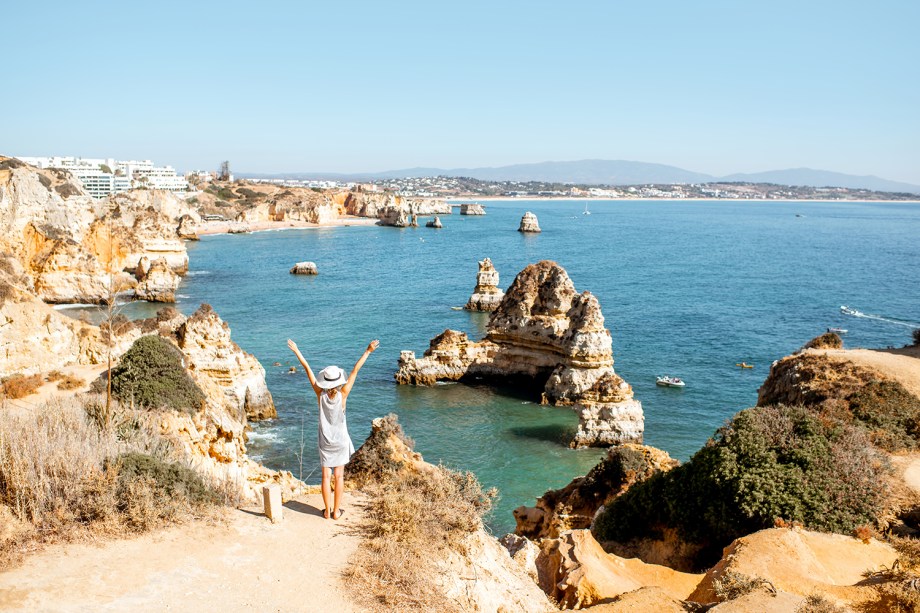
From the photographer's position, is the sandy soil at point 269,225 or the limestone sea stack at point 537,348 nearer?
the limestone sea stack at point 537,348

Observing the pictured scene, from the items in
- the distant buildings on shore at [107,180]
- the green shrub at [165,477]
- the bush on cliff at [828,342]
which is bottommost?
the bush on cliff at [828,342]

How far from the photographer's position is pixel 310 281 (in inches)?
3115

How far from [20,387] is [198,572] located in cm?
1586

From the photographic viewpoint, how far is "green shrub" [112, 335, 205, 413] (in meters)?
15.9

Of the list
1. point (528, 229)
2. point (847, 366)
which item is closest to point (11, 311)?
point (847, 366)

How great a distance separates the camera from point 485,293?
201 ft

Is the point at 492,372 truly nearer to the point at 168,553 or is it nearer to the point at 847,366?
the point at 847,366

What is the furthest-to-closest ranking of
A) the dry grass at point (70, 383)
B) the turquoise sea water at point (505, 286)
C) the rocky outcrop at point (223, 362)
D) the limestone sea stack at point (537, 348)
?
the limestone sea stack at point (537, 348)
the turquoise sea water at point (505, 286)
the rocky outcrop at point (223, 362)
the dry grass at point (70, 383)

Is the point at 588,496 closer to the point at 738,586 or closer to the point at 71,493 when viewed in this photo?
the point at 738,586

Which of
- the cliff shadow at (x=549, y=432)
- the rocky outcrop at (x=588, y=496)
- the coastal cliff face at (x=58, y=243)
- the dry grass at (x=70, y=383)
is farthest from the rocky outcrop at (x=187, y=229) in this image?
the rocky outcrop at (x=588, y=496)

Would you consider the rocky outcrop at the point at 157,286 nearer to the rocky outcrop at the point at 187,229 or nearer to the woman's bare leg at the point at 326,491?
the woman's bare leg at the point at 326,491

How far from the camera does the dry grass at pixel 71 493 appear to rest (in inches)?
324

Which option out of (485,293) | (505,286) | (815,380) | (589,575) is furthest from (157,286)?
(589,575)

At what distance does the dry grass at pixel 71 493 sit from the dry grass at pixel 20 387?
39.6 feet
